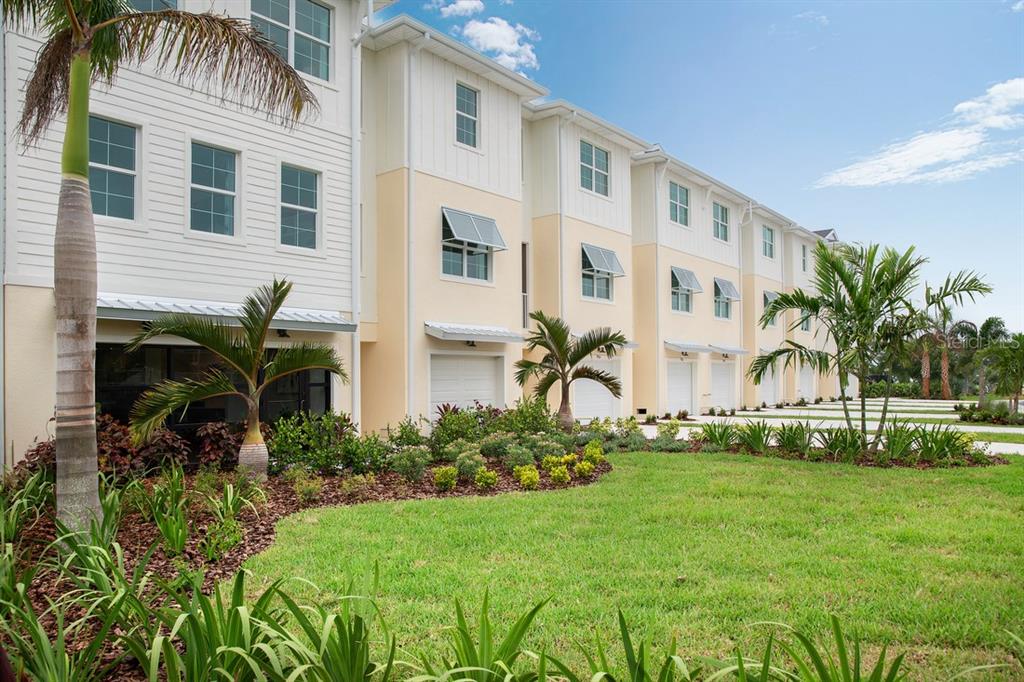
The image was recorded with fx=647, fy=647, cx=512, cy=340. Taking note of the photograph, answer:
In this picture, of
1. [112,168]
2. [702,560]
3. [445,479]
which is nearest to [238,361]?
[445,479]

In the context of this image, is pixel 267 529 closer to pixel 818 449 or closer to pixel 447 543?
pixel 447 543

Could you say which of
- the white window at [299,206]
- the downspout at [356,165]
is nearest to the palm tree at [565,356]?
the downspout at [356,165]

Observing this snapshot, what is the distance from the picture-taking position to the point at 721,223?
28.1 metres

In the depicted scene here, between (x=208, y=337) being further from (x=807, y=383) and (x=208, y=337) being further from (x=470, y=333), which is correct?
(x=807, y=383)

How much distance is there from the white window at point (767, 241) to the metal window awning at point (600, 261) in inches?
534

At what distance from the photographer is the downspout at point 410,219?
14242 millimetres

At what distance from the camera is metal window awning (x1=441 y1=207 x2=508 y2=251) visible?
599 inches

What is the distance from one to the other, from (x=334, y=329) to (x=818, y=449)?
9.68 metres

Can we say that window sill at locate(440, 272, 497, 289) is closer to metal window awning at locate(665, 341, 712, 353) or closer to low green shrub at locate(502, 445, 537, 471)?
low green shrub at locate(502, 445, 537, 471)

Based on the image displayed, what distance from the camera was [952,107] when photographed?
17297 millimetres

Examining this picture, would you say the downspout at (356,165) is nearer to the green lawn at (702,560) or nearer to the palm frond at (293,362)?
the palm frond at (293,362)

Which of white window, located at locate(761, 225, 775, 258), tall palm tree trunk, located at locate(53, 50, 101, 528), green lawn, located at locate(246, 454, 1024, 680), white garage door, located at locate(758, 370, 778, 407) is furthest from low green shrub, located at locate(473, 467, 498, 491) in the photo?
white window, located at locate(761, 225, 775, 258)

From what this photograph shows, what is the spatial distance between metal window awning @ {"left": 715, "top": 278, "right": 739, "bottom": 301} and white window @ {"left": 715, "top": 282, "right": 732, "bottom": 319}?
76 millimetres

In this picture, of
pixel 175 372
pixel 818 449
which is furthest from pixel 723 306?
pixel 175 372
